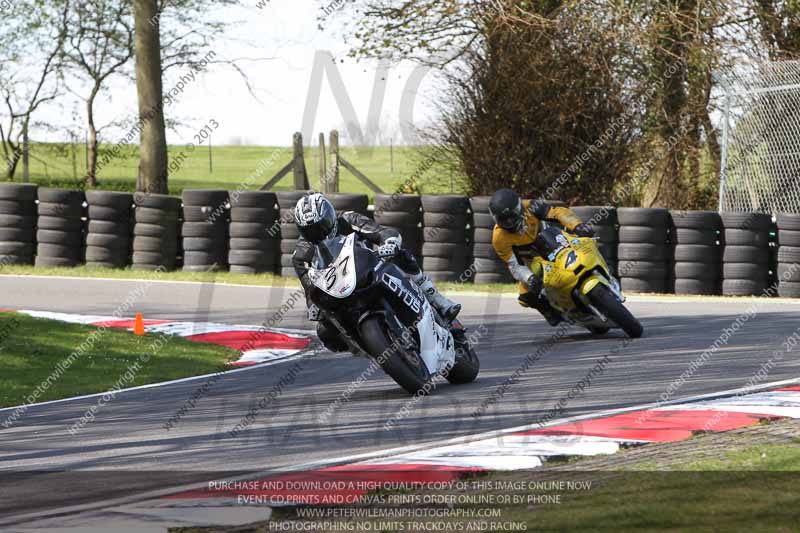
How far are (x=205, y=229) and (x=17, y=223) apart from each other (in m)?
3.17

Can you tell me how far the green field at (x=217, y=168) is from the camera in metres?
39.9

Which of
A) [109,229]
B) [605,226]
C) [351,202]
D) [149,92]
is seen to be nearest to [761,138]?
[605,226]

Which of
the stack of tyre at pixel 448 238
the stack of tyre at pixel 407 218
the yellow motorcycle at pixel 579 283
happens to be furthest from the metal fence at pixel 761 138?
the yellow motorcycle at pixel 579 283

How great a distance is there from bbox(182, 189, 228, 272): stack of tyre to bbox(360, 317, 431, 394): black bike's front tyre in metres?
10.6

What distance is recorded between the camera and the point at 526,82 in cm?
2108

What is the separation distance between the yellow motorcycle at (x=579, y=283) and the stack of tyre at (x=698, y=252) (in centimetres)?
540

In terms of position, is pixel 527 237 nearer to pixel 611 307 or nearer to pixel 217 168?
pixel 611 307

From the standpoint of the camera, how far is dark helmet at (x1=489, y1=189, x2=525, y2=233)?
1124cm

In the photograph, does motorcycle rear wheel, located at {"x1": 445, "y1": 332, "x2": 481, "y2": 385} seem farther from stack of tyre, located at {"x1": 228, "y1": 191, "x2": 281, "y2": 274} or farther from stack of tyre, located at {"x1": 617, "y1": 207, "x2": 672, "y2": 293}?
stack of tyre, located at {"x1": 228, "y1": 191, "x2": 281, "y2": 274}

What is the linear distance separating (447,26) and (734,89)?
25.4ft

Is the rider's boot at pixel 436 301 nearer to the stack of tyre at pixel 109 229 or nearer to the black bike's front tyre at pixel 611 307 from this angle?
the black bike's front tyre at pixel 611 307

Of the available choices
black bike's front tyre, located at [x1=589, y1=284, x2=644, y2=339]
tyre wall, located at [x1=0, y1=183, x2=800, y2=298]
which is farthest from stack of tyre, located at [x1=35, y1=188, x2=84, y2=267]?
black bike's front tyre, located at [x1=589, y1=284, x2=644, y2=339]

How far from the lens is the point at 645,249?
17000 millimetres

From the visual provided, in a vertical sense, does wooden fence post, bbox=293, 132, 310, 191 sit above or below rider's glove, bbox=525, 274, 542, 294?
above
